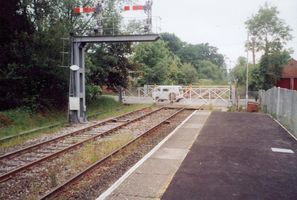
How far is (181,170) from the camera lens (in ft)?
28.5

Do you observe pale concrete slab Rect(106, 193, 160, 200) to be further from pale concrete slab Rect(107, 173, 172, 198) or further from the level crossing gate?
the level crossing gate

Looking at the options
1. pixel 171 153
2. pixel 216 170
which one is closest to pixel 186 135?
pixel 171 153

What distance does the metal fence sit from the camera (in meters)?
14.9

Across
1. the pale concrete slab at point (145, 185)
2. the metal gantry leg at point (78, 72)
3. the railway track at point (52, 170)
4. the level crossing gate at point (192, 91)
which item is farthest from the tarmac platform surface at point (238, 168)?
the level crossing gate at point (192, 91)

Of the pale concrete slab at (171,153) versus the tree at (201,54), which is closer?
the pale concrete slab at (171,153)

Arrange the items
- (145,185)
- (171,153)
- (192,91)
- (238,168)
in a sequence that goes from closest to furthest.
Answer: (145,185) → (238,168) → (171,153) → (192,91)

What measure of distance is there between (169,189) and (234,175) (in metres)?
2.01

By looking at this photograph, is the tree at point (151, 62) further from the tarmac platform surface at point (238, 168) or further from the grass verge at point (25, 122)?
the tarmac platform surface at point (238, 168)

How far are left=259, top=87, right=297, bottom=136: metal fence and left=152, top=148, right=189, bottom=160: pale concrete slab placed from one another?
6.17 meters

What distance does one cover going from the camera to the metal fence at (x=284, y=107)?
14937 millimetres

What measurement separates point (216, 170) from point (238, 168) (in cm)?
70

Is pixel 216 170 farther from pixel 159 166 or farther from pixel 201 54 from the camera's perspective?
pixel 201 54

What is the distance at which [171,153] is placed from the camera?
35.5ft

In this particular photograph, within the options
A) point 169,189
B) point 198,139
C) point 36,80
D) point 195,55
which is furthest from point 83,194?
point 195,55
